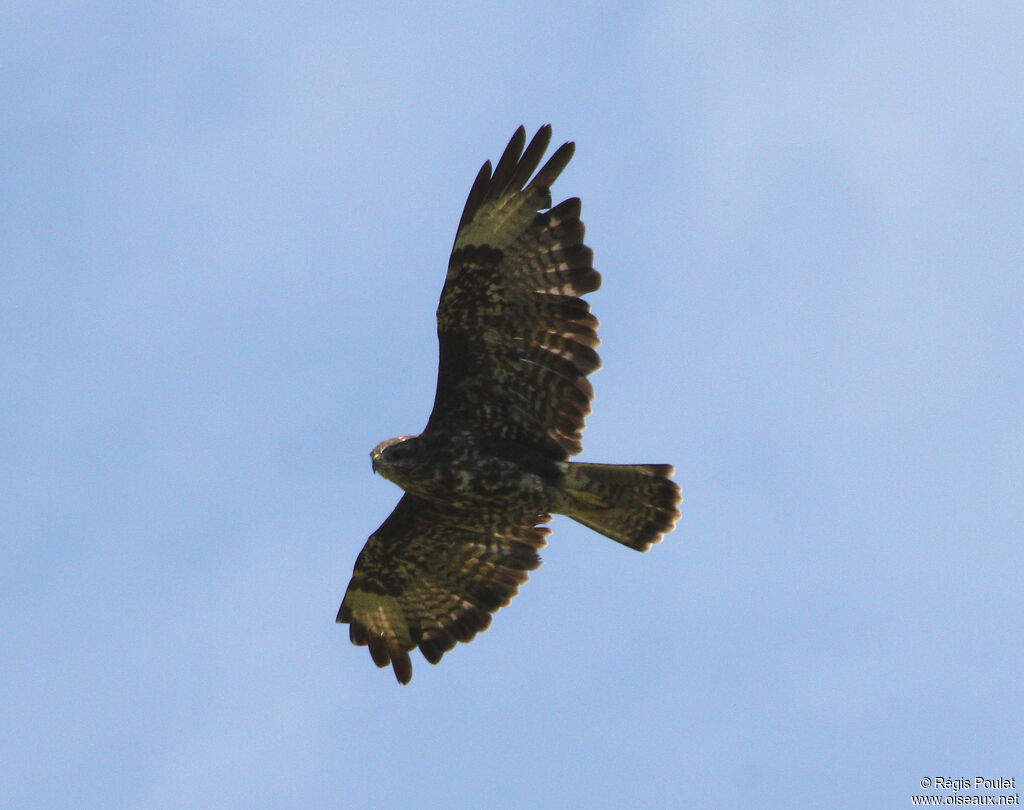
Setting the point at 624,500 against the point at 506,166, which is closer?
the point at 506,166

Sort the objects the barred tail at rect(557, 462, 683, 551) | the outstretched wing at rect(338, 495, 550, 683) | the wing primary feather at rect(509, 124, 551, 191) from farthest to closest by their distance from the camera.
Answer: the outstretched wing at rect(338, 495, 550, 683)
the barred tail at rect(557, 462, 683, 551)
the wing primary feather at rect(509, 124, 551, 191)

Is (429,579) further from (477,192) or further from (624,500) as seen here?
(477,192)

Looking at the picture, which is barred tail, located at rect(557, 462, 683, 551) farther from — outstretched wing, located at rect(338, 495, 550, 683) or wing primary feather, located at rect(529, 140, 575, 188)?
wing primary feather, located at rect(529, 140, 575, 188)

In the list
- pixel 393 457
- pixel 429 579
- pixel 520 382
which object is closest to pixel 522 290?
pixel 520 382

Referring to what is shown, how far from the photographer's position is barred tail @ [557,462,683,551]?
12469 mm

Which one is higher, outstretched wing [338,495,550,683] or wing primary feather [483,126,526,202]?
wing primary feather [483,126,526,202]

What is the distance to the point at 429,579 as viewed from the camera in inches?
533

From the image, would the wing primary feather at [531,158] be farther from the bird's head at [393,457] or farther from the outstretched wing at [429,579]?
the outstretched wing at [429,579]

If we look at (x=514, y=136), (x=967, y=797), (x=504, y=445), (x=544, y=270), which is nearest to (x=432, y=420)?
(x=504, y=445)

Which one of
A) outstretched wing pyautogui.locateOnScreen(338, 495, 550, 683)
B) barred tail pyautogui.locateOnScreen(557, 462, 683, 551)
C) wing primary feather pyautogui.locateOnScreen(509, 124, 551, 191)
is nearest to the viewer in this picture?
wing primary feather pyautogui.locateOnScreen(509, 124, 551, 191)

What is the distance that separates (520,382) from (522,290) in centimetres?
71

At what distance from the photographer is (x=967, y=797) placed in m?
11.0

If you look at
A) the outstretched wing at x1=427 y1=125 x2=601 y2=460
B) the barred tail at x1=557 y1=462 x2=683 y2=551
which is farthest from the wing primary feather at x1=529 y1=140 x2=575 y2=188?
the barred tail at x1=557 y1=462 x2=683 y2=551

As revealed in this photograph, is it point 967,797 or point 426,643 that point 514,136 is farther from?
point 967,797
